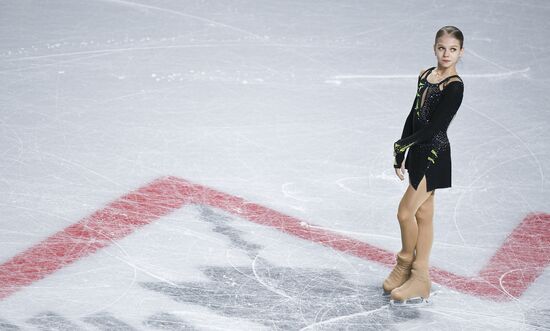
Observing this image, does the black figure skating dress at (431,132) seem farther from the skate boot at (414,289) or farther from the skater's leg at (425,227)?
the skate boot at (414,289)

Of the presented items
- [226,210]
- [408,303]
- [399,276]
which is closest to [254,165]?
[226,210]

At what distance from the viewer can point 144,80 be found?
7.65 m

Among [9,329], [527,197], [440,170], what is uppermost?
[440,170]

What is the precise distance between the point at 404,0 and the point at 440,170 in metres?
4.83

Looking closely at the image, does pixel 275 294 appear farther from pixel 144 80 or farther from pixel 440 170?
pixel 144 80

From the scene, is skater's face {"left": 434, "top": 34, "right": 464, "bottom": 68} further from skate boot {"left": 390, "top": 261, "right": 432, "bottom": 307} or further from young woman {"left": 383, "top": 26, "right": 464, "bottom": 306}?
skate boot {"left": 390, "top": 261, "right": 432, "bottom": 307}

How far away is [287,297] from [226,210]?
1017 mm

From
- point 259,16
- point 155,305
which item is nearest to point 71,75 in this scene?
point 259,16

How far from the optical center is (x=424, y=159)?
4.73 metres

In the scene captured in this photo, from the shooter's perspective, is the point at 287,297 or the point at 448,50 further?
the point at 287,297

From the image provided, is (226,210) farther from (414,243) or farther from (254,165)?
(414,243)

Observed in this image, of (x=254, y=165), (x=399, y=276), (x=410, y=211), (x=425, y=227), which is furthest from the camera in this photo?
(x=254, y=165)

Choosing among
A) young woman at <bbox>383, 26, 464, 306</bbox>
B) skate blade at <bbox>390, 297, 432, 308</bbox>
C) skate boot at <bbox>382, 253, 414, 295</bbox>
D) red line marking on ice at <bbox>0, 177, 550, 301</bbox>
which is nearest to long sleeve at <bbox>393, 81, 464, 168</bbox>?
young woman at <bbox>383, 26, 464, 306</bbox>

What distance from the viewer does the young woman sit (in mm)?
4617
